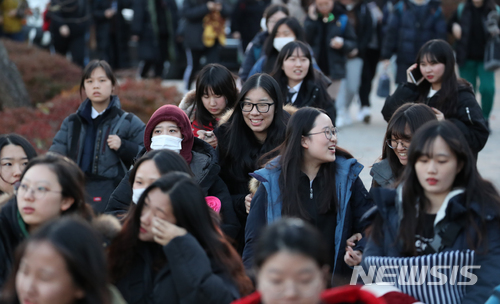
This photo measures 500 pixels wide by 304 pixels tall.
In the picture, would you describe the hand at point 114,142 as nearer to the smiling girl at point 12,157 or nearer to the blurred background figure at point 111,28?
the smiling girl at point 12,157

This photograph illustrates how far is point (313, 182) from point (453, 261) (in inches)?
50.1

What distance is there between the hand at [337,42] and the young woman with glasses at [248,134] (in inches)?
170

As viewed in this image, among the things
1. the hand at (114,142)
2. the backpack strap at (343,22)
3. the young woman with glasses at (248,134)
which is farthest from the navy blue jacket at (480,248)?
the backpack strap at (343,22)

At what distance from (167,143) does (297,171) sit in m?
1.19

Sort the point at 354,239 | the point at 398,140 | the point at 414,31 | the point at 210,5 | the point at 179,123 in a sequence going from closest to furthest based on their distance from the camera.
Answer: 1. the point at 354,239
2. the point at 398,140
3. the point at 179,123
4. the point at 414,31
5. the point at 210,5

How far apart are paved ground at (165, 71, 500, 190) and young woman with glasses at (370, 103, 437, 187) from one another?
3121 mm

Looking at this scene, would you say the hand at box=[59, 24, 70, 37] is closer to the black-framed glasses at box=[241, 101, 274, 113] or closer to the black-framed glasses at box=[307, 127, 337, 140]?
the black-framed glasses at box=[241, 101, 274, 113]

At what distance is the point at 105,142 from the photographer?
20.8 ft

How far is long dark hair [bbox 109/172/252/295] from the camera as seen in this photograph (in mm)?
3471

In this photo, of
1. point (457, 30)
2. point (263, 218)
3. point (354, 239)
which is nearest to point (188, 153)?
point (263, 218)

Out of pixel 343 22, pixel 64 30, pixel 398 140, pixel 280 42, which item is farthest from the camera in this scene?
pixel 64 30

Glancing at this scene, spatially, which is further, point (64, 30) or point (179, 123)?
point (64, 30)

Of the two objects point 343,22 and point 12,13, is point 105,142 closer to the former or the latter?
point 343,22

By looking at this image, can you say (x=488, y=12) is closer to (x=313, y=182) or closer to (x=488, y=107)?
(x=488, y=107)
